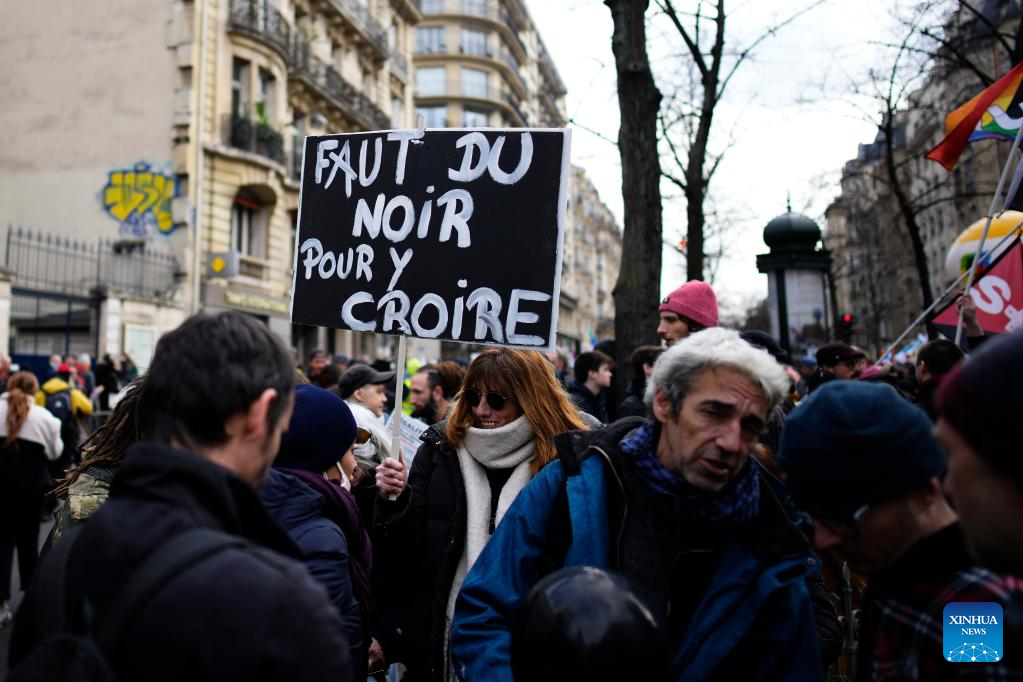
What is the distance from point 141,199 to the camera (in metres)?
20.3

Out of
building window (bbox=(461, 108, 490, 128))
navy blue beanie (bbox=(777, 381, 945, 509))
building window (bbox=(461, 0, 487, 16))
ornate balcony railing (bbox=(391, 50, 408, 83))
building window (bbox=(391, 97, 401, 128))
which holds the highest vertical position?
building window (bbox=(461, 0, 487, 16))

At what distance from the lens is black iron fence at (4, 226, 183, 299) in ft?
55.7

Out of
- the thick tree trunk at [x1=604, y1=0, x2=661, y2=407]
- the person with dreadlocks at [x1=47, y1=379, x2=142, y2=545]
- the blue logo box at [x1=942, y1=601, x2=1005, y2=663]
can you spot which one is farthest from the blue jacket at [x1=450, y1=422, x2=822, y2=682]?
the thick tree trunk at [x1=604, y1=0, x2=661, y2=407]

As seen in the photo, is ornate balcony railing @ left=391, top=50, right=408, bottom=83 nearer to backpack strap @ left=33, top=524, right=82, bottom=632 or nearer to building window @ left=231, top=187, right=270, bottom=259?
building window @ left=231, top=187, right=270, bottom=259

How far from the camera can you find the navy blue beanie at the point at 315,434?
2.65m

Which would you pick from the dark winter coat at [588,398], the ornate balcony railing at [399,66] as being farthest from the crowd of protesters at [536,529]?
the ornate balcony railing at [399,66]

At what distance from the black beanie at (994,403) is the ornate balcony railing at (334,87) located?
24546 millimetres

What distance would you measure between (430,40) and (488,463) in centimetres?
5506

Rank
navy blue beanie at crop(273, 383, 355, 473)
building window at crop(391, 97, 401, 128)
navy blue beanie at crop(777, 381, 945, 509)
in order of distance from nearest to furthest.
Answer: navy blue beanie at crop(777, 381, 945, 509) < navy blue beanie at crop(273, 383, 355, 473) < building window at crop(391, 97, 401, 128)

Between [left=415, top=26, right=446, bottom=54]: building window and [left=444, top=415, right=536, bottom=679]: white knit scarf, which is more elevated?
[left=415, top=26, right=446, bottom=54]: building window

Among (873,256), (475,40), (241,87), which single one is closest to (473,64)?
(475,40)

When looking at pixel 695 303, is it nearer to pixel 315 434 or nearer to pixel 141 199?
pixel 315 434

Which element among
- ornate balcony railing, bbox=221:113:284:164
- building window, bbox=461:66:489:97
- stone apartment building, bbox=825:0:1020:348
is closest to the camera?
stone apartment building, bbox=825:0:1020:348

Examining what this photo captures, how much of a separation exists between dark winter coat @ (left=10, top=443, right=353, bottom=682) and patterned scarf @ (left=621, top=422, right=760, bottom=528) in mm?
982
